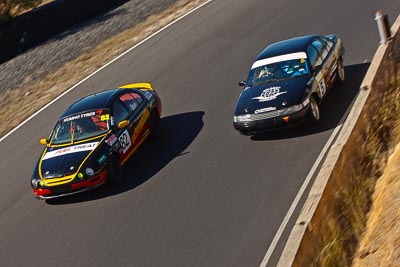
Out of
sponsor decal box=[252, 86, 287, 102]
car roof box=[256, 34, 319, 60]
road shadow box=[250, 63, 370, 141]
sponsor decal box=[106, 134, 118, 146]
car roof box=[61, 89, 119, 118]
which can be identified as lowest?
road shadow box=[250, 63, 370, 141]

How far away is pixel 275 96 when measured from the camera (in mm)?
15352

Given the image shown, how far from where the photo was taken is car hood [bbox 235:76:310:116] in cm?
1510

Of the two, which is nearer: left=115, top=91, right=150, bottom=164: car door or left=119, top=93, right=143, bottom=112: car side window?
left=115, top=91, right=150, bottom=164: car door

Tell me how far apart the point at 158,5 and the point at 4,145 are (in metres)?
11.2

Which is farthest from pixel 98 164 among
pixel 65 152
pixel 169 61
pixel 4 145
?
Answer: pixel 169 61

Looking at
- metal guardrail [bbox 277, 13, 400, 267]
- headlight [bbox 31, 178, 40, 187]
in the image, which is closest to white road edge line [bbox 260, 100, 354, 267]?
metal guardrail [bbox 277, 13, 400, 267]

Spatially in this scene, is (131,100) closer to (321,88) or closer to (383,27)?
(321,88)

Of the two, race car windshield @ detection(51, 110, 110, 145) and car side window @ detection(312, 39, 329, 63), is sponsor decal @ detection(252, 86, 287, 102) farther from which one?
race car windshield @ detection(51, 110, 110, 145)

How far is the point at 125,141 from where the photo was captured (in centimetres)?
1566

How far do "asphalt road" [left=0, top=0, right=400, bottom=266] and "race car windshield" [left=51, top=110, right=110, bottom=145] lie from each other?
1132 mm

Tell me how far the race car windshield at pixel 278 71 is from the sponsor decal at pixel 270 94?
446 mm

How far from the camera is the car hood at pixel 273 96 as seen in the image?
1510 cm

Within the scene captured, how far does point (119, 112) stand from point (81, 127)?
0.92 metres

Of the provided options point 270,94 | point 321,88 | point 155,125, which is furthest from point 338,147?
point 155,125
